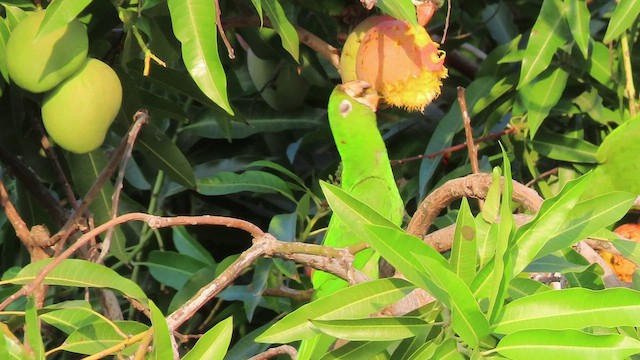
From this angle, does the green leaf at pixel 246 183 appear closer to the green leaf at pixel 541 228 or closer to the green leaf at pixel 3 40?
the green leaf at pixel 3 40

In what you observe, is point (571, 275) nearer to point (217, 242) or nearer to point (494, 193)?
point (494, 193)

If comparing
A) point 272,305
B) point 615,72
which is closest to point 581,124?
point 615,72

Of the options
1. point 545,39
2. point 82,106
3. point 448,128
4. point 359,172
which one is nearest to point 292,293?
point 359,172

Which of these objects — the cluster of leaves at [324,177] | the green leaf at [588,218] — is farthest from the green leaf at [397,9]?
the green leaf at [588,218]

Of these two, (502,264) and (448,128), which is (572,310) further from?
(448,128)

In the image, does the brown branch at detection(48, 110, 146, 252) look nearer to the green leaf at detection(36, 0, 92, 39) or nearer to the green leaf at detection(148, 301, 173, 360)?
the green leaf at detection(36, 0, 92, 39)

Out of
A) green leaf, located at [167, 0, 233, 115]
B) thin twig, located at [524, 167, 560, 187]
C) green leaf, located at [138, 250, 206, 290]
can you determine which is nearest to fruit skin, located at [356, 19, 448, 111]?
green leaf, located at [167, 0, 233, 115]
